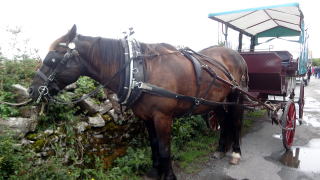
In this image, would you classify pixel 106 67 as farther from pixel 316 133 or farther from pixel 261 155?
pixel 316 133

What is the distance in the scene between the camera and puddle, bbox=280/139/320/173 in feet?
14.1

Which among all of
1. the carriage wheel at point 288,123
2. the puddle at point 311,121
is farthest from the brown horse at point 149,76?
the puddle at point 311,121

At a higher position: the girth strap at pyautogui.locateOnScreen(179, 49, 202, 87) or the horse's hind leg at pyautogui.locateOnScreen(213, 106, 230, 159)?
the girth strap at pyautogui.locateOnScreen(179, 49, 202, 87)

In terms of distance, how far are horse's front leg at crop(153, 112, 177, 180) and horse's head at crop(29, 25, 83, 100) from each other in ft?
3.49

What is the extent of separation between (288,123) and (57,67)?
4.02 meters

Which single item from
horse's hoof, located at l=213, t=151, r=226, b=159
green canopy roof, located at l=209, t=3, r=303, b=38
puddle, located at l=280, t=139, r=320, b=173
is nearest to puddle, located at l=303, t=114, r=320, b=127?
puddle, located at l=280, t=139, r=320, b=173

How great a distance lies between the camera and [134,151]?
4.00 meters

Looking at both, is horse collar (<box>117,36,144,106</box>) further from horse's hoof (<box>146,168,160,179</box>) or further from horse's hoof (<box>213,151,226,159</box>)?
horse's hoof (<box>213,151,226,159</box>)

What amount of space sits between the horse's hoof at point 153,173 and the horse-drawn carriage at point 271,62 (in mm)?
2278

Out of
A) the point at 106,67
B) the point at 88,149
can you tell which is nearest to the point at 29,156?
the point at 88,149

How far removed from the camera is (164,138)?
323 cm

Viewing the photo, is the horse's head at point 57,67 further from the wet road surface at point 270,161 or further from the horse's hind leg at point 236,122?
the horse's hind leg at point 236,122

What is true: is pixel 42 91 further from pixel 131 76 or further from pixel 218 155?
pixel 218 155

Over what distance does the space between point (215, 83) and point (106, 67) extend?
5.12ft
